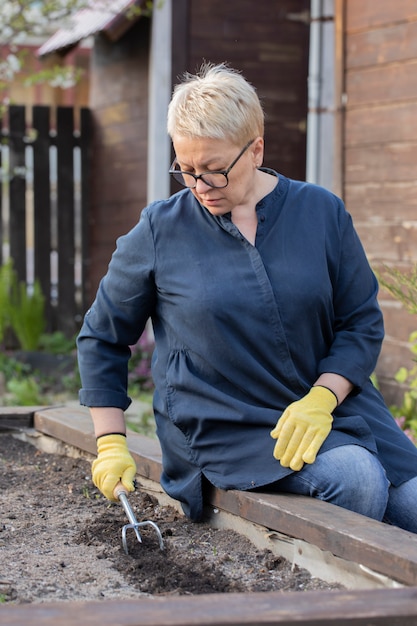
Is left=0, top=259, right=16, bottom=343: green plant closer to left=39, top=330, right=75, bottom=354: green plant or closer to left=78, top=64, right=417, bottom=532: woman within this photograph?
left=39, top=330, right=75, bottom=354: green plant

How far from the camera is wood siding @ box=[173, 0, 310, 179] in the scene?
695cm

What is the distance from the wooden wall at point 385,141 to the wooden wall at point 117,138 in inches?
117

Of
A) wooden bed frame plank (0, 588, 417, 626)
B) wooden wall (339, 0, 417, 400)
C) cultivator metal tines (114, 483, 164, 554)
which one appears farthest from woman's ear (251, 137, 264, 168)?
wooden wall (339, 0, 417, 400)

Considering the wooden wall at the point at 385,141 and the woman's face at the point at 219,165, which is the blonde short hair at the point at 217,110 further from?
the wooden wall at the point at 385,141

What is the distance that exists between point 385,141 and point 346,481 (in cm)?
267

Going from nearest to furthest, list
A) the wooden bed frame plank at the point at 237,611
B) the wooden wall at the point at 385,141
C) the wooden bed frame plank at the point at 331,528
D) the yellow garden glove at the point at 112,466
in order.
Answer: the wooden bed frame plank at the point at 237,611 < the wooden bed frame plank at the point at 331,528 < the yellow garden glove at the point at 112,466 < the wooden wall at the point at 385,141

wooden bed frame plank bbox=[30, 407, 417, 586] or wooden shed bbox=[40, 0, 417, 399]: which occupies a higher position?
wooden shed bbox=[40, 0, 417, 399]

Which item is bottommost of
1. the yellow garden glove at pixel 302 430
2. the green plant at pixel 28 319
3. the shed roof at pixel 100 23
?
the green plant at pixel 28 319

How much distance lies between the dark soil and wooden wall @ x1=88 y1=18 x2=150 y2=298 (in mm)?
4880

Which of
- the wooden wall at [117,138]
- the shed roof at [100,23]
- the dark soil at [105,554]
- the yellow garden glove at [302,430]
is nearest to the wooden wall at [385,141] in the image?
the dark soil at [105,554]

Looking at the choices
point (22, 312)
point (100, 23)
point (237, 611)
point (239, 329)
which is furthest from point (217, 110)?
point (100, 23)

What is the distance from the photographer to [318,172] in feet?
22.4

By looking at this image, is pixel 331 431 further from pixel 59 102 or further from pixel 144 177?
pixel 59 102

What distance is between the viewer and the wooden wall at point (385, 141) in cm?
455
